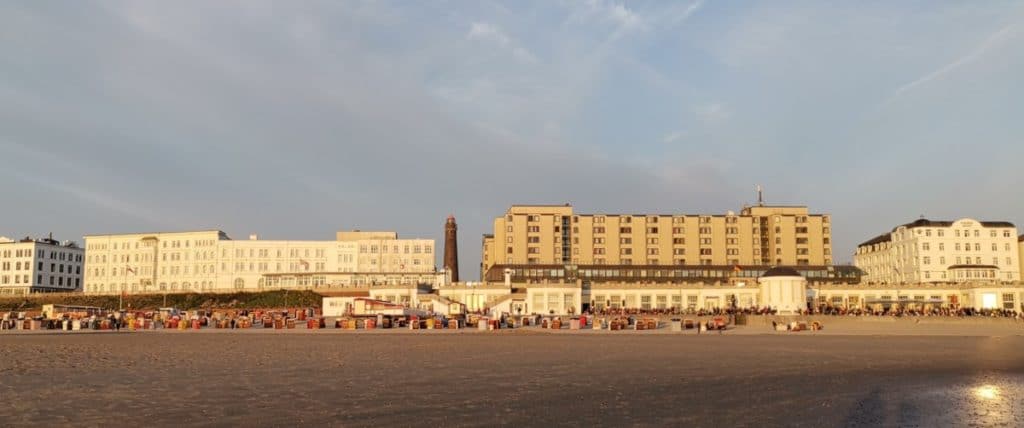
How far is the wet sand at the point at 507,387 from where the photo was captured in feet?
60.0

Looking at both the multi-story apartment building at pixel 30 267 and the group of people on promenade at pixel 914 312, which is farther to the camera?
the multi-story apartment building at pixel 30 267

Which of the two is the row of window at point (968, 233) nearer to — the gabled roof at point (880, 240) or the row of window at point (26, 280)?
the gabled roof at point (880, 240)

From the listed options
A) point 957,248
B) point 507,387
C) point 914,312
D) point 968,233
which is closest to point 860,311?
point 914,312

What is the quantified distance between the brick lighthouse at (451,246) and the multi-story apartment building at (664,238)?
761cm

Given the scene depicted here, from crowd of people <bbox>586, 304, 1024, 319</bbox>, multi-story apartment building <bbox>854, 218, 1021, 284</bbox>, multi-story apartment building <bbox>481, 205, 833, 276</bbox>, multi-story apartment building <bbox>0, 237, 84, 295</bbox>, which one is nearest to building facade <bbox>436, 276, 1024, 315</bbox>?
crowd of people <bbox>586, 304, 1024, 319</bbox>

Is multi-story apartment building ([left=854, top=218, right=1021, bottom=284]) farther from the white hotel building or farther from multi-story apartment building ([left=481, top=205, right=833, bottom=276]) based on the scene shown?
the white hotel building

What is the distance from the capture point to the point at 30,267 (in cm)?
→ 15675

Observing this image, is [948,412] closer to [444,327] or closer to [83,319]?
[444,327]

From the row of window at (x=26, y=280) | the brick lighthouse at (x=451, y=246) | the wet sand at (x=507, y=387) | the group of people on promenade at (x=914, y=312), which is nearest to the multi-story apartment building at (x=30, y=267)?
the row of window at (x=26, y=280)

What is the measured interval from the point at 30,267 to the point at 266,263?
4998 centimetres

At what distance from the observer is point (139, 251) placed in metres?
150

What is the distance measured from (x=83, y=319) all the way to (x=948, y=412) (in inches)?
2853

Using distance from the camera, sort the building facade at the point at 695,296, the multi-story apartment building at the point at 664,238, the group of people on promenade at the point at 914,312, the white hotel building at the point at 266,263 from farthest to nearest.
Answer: the multi-story apartment building at the point at 664,238 < the white hotel building at the point at 266,263 < the building facade at the point at 695,296 < the group of people on promenade at the point at 914,312

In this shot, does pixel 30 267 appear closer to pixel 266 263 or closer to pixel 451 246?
pixel 266 263
